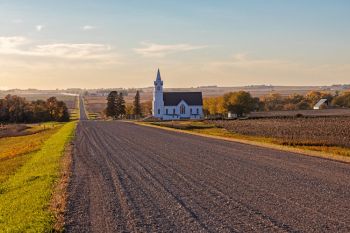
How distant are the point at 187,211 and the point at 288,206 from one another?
→ 102 inches

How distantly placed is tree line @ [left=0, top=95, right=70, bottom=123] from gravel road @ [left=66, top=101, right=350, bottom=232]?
10136 centimetres

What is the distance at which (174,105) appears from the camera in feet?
399

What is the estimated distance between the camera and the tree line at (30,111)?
12050cm

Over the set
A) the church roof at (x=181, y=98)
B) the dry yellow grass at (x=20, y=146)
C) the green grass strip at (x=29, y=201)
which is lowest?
the dry yellow grass at (x=20, y=146)

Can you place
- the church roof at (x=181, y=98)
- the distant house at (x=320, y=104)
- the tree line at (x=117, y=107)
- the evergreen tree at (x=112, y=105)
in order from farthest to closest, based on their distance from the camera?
1. the distant house at (x=320, y=104)
2. the evergreen tree at (x=112, y=105)
3. the tree line at (x=117, y=107)
4. the church roof at (x=181, y=98)

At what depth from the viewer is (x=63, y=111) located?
422 feet

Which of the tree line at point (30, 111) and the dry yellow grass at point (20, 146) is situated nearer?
the dry yellow grass at point (20, 146)

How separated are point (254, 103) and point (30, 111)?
56.0 metres

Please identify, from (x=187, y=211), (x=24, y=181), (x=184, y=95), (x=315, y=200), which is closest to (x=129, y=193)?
(x=187, y=211)

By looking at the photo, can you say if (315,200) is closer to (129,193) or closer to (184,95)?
(129,193)

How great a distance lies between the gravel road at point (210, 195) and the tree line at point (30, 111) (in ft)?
333

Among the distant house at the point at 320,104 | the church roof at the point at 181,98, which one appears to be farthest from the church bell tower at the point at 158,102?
the distant house at the point at 320,104

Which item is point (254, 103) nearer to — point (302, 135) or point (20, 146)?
point (302, 135)

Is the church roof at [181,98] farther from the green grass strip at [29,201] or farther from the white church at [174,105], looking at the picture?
the green grass strip at [29,201]
